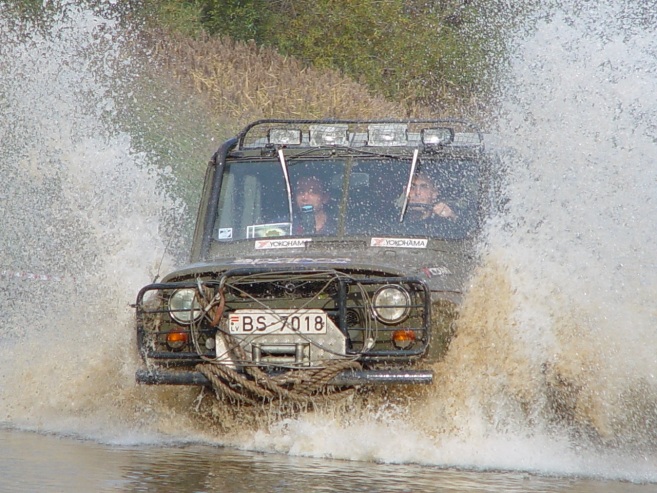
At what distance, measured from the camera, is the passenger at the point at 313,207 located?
28.1ft

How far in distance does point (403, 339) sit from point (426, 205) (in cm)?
146

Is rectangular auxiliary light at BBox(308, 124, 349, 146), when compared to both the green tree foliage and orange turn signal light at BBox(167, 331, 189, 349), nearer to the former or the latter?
orange turn signal light at BBox(167, 331, 189, 349)

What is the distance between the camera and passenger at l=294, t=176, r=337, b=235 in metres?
8.55

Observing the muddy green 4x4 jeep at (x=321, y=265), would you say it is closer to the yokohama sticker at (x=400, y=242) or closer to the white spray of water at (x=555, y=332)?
the yokohama sticker at (x=400, y=242)

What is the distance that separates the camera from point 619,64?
9.81 meters

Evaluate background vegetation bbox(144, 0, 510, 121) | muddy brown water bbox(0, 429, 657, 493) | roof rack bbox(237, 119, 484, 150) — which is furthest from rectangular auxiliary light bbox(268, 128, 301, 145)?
background vegetation bbox(144, 0, 510, 121)

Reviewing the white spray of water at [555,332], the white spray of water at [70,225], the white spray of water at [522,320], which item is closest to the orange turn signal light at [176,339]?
the white spray of water at [522,320]

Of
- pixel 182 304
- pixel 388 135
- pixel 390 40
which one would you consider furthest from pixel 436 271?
pixel 390 40

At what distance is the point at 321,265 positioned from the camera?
732 centimetres

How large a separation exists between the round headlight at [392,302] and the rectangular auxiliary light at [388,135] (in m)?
1.80

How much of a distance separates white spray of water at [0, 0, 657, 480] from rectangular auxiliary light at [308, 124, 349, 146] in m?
1.08

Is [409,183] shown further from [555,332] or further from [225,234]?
[555,332]

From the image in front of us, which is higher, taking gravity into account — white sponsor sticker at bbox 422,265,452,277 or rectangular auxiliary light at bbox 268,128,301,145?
rectangular auxiliary light at bbox 268,128,301,145

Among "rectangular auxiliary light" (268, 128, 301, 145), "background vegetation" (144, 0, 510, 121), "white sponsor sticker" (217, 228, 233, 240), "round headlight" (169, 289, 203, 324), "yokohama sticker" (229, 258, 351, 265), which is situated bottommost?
"round headlight" (169, 289, 203, 324)
